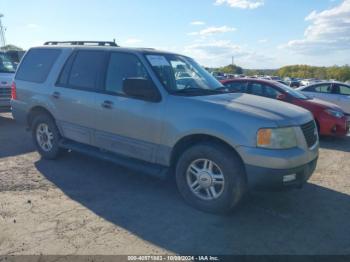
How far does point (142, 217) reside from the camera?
14.2ft

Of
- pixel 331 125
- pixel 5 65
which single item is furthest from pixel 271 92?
pixel 5 65

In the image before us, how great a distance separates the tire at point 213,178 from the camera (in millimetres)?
4227

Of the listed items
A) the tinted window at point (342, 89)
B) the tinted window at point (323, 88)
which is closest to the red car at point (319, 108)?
the tinted window at point (323, 88)

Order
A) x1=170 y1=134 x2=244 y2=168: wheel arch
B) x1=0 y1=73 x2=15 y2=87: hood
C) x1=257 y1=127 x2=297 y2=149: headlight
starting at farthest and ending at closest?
x1=0 y1=73 x2=15 y2=87: hood
x1=170 y1=134 x2=244 y2=168: wheel arch
x1=257 y1=127 x2=297 y2=149: headlight

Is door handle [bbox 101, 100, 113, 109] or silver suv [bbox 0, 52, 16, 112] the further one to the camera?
silver suv [bbox 0, 52, 16, 112]

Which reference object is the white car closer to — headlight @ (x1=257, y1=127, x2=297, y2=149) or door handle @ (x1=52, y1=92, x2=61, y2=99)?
headlight @ (x1=257, y1=127, x2=297, y2=149)

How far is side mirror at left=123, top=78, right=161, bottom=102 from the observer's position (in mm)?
4617

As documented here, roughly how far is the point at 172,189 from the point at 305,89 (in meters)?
8.62

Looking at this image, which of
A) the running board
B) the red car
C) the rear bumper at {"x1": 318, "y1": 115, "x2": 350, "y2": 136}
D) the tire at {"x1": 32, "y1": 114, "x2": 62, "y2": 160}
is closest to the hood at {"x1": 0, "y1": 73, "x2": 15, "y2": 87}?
the tire at {"x1": 32, "y1": 114, "x2": 62, "y2": 160}

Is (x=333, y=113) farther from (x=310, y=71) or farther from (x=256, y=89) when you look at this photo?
(x=310, y=71)

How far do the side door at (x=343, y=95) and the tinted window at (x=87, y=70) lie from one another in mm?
9285

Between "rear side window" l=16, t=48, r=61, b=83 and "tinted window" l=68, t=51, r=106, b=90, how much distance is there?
1.98ft

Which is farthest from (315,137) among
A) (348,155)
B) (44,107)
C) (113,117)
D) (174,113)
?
(44,107)

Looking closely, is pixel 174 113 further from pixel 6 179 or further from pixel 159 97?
pixel 6 179
